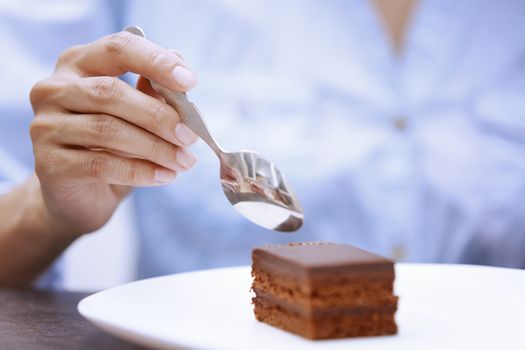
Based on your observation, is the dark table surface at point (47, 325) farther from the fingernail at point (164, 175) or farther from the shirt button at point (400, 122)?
the shirt button at point (400, 122)

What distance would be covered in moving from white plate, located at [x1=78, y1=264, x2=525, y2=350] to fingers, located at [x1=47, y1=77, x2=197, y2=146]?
Result: 0.60 ft

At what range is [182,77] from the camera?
39.8 inches

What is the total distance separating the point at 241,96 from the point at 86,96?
768 millimetres

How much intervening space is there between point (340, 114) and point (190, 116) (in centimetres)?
79

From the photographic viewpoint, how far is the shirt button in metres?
1.77

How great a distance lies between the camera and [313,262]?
2.94ft

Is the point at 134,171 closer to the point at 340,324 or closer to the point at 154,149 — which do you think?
the point at 154,149

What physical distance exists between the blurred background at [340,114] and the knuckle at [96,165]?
0.62 m

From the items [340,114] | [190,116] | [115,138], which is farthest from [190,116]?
[340,114]

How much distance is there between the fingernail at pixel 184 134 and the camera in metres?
1.04

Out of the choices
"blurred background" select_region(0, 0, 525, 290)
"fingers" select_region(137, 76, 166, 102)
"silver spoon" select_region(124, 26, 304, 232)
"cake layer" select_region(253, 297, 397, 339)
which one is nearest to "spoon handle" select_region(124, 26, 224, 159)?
"silver spoon" select_region(124, 26, 304, 232)

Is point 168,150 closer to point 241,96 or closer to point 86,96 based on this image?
point 86,96

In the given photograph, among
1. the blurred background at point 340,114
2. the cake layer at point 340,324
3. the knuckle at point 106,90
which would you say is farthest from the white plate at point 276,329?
the blurred background at point 340,114

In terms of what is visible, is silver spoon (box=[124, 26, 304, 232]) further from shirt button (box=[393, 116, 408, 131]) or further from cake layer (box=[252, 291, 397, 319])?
shirt button (box=[393, 116, 408, 131])
